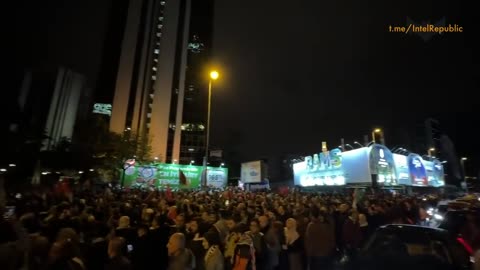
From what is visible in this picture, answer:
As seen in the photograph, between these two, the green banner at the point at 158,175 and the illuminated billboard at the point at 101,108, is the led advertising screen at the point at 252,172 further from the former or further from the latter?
the illuminated billboard at the point at 101,108

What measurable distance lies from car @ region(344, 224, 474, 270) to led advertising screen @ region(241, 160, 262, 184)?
48289mm

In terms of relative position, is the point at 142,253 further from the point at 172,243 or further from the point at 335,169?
the point at 335,169

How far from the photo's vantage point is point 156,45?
89.1m

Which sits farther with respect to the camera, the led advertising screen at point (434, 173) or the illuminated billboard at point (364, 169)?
the led advertising screen at point (434, 173)

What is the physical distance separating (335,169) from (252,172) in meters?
21.2

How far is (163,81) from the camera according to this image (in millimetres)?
83938

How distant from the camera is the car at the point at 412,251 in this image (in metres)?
4.96

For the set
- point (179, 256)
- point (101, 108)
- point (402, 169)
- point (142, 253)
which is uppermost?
point (101, 108)

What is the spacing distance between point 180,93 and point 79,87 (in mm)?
53400

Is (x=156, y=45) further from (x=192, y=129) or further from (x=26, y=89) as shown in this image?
(x=26, y=89)

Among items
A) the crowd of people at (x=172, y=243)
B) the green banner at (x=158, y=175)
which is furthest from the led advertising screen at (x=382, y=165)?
the crowd of people at (x=172, y=243)

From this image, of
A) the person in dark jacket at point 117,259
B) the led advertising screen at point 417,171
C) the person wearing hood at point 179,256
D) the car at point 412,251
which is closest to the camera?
the person wearing hood at point 179,256

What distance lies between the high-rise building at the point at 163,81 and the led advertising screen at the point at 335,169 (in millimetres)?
43876

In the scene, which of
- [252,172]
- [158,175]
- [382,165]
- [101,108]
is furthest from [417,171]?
[101,108]
